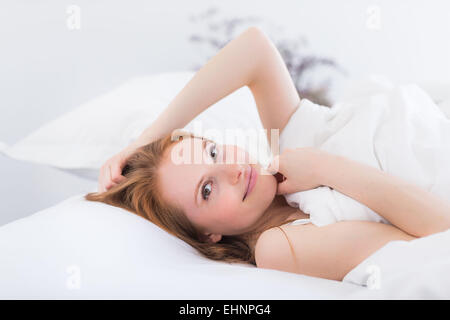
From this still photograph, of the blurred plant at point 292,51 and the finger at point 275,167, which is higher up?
the blurred plant at point 292,51

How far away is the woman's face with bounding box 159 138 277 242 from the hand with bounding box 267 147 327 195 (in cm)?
3

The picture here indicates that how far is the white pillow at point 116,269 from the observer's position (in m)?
0.69

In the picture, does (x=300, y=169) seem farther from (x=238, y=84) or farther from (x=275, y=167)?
(x=238, y=84)

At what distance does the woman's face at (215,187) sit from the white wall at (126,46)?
0.69 meters

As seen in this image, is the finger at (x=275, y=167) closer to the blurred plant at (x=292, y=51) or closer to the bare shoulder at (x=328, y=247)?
the bare shoulder at (x=328, y=247)

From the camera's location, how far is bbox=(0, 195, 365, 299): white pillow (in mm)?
686

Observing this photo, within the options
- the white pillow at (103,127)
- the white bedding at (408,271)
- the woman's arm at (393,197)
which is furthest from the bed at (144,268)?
the white pillow at (103,127)

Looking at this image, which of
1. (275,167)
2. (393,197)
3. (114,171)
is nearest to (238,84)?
(275,167)

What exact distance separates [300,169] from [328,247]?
0.78 feet

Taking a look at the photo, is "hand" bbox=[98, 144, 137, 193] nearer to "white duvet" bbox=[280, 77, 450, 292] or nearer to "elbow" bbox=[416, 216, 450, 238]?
"white duvet" bbox=[280, 77, 450, 292]

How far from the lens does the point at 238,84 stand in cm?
126

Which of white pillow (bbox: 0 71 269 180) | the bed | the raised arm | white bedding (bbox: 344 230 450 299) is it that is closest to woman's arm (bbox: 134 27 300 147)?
the raised arm
